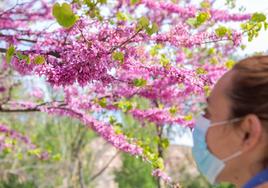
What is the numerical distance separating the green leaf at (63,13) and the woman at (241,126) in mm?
994

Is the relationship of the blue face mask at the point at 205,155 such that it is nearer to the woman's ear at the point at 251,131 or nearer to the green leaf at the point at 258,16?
the woman's ear at the point at 251,131

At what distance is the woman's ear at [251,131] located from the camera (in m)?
1.70

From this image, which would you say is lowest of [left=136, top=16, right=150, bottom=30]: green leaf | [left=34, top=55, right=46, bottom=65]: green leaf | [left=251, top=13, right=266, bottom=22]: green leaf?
[left=34, top=55, right=46, bottom=65]: green leaf

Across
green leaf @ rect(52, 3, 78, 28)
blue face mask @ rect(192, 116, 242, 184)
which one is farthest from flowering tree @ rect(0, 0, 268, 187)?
blue face mask @ rect(192, 116, 242, 184)

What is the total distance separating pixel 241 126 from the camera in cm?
174

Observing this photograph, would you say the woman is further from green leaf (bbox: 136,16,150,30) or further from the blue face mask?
green leaf (bbox: 136,16,150,30)

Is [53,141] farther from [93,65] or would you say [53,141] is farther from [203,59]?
[93,65]

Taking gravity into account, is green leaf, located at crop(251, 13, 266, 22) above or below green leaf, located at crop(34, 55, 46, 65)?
above

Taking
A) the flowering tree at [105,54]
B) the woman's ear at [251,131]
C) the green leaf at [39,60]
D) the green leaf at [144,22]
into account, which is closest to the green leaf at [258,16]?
the flowering tree at [105,54]

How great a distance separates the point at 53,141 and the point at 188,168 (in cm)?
833

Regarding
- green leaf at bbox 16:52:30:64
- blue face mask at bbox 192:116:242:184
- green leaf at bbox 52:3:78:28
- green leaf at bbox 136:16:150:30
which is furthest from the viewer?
green leaf at bbox 16:52:30:64

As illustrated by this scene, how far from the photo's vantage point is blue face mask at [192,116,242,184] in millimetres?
1881

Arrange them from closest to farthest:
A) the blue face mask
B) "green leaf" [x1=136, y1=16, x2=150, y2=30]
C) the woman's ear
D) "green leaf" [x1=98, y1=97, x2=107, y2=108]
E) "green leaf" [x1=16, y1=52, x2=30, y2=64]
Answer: the woman's ear
the blue face mask
"green leaf" [x1=136, y1=16, x2=150, y2=30]
"green leaf" [x1=16, y1=52, x2=30, y2=64]
"green leaf" [x1=98, y1=97, x2=107, y2=108]

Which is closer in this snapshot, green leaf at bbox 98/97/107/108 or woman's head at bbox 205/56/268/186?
woman's head at bbox 205/56/268/186
